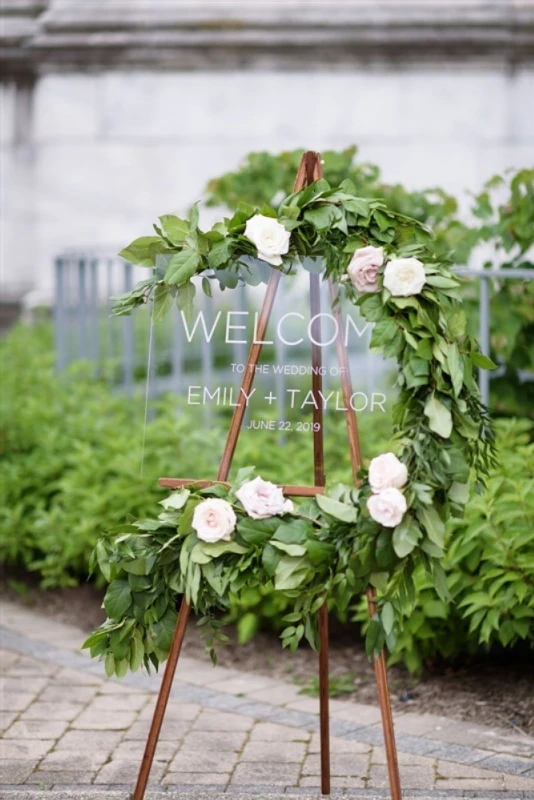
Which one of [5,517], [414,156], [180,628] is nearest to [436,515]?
[180,628]

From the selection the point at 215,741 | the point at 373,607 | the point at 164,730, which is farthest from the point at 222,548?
the point at 164,730

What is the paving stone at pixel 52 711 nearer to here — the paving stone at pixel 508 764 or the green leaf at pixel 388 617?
the paving stone at pixel 508 764

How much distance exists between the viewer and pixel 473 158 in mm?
8992

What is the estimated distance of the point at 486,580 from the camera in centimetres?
446

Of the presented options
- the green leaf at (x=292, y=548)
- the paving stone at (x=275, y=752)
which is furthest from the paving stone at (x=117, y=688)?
the green leaf at (x=292, y=548)

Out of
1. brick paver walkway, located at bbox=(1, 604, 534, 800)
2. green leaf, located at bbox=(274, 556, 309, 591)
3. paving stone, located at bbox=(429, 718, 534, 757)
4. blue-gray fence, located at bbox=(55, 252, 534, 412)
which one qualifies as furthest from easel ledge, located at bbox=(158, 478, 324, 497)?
blue-gray fence, located at bbox=(55, 252, 534, 412)

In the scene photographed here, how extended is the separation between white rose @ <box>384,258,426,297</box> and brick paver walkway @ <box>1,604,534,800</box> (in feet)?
5.10

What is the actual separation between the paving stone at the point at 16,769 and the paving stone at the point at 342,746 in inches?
37.1

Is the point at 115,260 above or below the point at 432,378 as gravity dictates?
above

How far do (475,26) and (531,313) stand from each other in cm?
409

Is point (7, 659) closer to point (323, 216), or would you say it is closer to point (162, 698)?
point (162, 698)

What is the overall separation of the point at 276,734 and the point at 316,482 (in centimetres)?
120

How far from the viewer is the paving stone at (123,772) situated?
12.7 feet

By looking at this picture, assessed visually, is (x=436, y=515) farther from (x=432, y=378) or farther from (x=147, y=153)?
(x=147, y=153)
